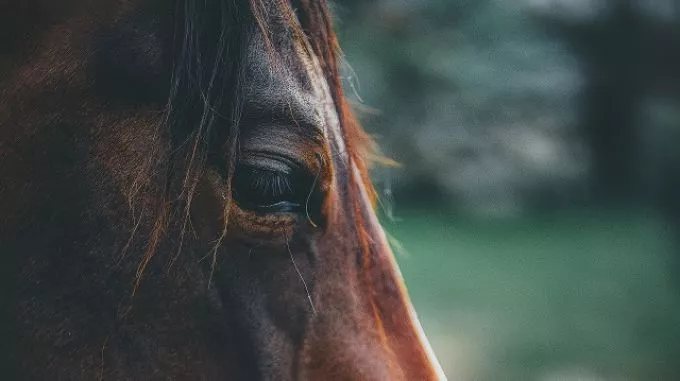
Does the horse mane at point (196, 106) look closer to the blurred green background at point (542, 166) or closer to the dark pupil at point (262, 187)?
the dark pupil at point (262, 187)

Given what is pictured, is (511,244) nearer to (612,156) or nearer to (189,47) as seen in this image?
(612,156)

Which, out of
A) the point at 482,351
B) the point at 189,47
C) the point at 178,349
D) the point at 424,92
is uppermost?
the point at 189,47

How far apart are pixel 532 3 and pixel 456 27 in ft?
1.55

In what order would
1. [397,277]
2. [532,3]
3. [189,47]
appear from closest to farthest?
1. [189,47]
2. [397,277]
3. [532,3]

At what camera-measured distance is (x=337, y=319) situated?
0.70 m

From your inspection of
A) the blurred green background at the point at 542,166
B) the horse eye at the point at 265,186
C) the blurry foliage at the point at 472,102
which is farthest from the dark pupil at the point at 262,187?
the blurry foliage at the point at 472,102

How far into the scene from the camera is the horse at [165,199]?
0.62 m

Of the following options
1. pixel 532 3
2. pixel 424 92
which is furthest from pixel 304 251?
pixel 424 92

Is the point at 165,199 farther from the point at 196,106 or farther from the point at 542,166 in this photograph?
the point at 542,166

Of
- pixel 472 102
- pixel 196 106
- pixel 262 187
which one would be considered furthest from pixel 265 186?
pixel 472 102

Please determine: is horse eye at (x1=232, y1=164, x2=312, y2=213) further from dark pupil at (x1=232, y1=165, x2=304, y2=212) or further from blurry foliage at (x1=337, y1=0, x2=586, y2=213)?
blurry foliage at (x1=337, y1=0, x2=586, y2=213)

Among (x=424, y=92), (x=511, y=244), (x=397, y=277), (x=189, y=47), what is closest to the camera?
(x=189, y=47)

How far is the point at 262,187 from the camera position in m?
0.66

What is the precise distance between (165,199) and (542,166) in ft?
12.5
